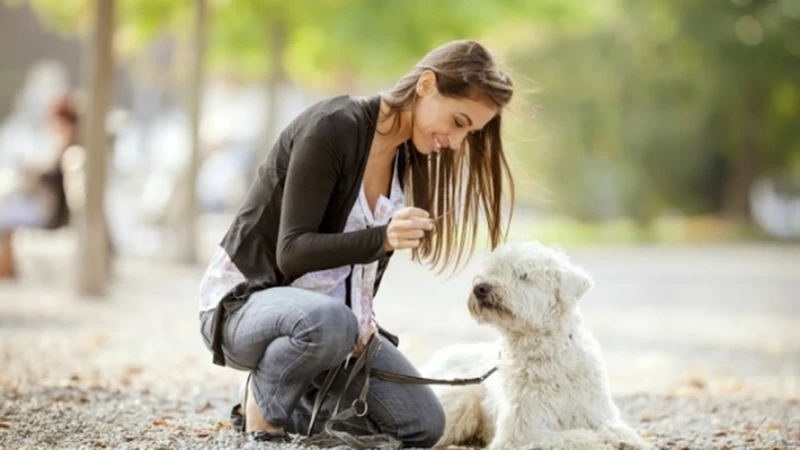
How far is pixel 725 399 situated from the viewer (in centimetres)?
753

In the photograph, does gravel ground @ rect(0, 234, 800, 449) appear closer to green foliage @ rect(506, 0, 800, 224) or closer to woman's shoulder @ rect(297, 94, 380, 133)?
woman's shoulder @ rect(297, 94, 380, 133)

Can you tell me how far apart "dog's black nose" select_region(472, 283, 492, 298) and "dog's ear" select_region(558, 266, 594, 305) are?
314 mm

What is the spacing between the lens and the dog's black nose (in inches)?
199

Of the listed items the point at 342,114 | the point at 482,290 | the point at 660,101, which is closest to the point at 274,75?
the point at 660,101

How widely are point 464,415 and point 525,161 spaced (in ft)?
64.8

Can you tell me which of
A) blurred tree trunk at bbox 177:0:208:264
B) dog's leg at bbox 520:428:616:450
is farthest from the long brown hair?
blurred tree trunk at bbox 177:0:208:264

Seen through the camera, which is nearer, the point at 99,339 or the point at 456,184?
the point at 456,184

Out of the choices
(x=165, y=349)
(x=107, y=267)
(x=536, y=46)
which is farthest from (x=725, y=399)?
(x=536, y=46)

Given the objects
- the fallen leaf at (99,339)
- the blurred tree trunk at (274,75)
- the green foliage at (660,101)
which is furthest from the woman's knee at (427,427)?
the green foliage at (660,101)

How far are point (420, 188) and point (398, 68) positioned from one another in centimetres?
1589

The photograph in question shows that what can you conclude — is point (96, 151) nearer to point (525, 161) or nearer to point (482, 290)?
point (482, 290)

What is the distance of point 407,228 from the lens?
15.7 feet

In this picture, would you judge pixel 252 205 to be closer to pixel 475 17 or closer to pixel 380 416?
pixel 380 416

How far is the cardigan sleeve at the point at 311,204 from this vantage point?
496 centimetres
